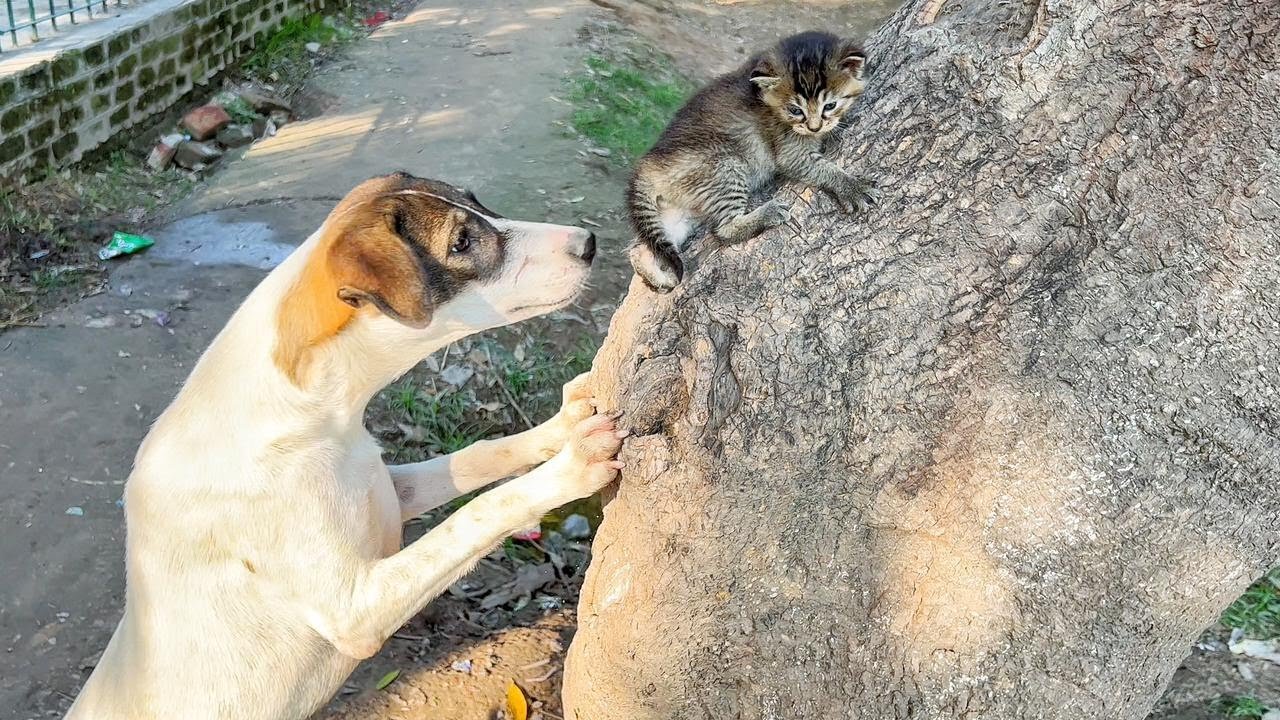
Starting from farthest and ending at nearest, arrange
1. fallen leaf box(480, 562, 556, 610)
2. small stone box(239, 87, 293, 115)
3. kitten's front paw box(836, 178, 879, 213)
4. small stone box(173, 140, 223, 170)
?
1. small stone box(239, 87, 293, 115)
2. small stone box(173, 140, 223, 170)
3. fallen leaf box(480, 562, 556, 610)
4. kitten's front paw box(836, 178, 879, 213)

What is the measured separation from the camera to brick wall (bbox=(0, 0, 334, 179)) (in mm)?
7413

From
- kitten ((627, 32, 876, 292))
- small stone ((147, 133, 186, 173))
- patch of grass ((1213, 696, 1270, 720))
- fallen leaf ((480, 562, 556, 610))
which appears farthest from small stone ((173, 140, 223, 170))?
patch of grass ((1213, 696, 1270, 720))

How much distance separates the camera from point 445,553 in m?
3.06

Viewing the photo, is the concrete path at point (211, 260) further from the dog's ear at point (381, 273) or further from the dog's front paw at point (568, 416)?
the dog's ear at point (381, 273)

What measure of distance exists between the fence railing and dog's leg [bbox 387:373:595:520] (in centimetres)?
554

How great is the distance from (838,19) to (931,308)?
11553mm

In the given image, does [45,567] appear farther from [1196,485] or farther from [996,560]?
[1196,485]

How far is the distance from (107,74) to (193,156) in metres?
0.83

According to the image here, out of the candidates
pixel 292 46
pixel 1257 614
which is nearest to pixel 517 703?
pixel 1257 614

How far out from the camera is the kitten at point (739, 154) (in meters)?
2.84

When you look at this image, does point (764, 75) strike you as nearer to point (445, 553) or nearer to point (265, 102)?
point (445, 553)

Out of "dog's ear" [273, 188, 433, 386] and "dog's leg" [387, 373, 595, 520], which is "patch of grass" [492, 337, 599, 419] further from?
"dog's ear" [273, 188, 433, 386]

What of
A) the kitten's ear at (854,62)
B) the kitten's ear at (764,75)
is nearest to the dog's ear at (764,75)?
the kitten's ear at (764,75)

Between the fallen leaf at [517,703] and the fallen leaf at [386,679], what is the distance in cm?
45
